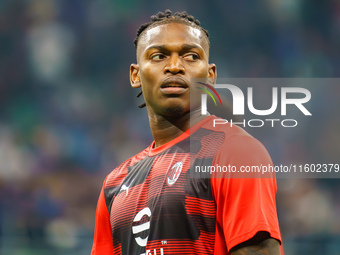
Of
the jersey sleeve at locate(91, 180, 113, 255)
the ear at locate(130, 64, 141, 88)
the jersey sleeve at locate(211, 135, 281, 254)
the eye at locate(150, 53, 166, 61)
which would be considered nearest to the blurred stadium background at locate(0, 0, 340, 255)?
the jersey sleeve at locate(91, 180, 113, 255)

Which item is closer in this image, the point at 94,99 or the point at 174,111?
the point at 174,111

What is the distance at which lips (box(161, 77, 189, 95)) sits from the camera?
2.48 m

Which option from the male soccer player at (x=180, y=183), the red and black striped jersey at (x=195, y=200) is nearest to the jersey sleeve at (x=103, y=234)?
the male soccer player at (x=180, y=183)

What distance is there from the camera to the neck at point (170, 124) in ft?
8.63

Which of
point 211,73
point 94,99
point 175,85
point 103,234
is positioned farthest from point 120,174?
point 94,99

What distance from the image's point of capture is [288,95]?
582 cm

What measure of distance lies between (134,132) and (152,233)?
16.0 feet

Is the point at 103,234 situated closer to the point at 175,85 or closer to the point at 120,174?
the point at 120,174

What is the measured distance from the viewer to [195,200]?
2125 millimetres

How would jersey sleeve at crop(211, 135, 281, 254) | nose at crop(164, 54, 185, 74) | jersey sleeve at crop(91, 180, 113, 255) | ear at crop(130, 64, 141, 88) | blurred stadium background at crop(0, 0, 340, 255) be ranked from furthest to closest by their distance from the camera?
blurred stadium background at crop(0, 0, 340, 255)
ear at crop(130, 64, 141, 88)
jersey sleeve at crop(91, 180, 113, 255)
nose at crop(164, 54, 185, 74)
jersey sleeve at crop(211, 135, 281, 254)

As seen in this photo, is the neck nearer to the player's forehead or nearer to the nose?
the nose

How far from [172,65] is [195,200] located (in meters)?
0.75

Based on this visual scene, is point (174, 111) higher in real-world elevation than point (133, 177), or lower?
higher

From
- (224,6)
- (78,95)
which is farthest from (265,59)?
(78,95)
